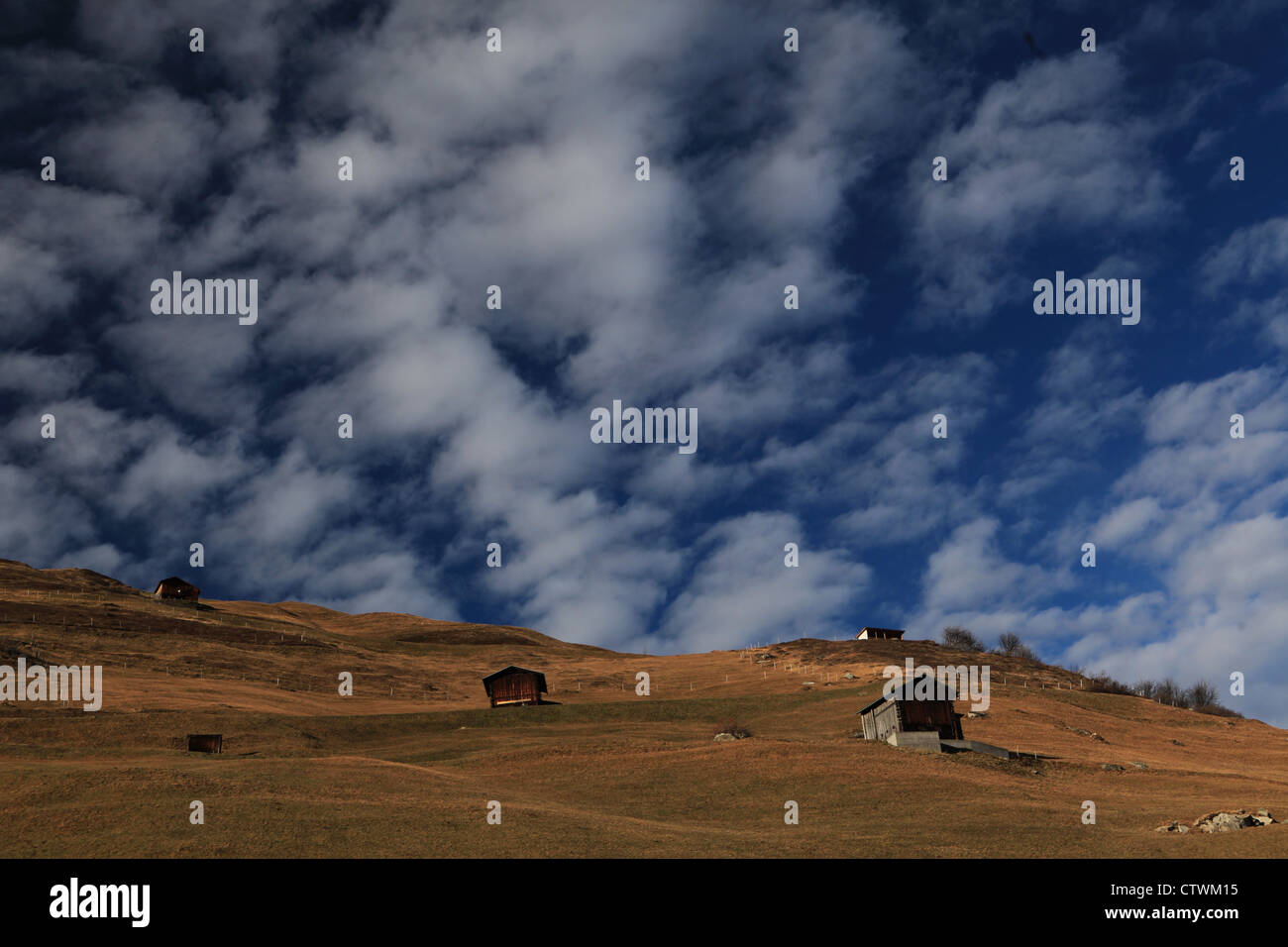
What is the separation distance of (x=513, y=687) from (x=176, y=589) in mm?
83091

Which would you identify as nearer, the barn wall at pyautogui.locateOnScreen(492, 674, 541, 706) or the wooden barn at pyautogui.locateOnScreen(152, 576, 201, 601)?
the barn wall at pyautogui.locateOnScreen(492, 674, 541, 706)

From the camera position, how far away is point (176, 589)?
14375cm

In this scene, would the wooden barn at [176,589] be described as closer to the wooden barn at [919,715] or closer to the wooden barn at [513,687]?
the wooden barn at [513,687]

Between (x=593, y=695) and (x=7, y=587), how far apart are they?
81647mm

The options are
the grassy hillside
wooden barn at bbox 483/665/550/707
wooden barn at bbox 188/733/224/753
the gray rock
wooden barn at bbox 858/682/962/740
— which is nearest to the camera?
the grassy hillside

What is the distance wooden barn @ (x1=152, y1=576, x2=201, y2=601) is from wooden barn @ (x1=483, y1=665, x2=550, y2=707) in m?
80.8

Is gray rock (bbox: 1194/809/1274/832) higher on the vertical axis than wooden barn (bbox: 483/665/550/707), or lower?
lower

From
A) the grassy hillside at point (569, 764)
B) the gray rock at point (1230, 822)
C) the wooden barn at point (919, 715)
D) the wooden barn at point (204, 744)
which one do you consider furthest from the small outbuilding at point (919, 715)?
the wooden barn at point (204, 744)

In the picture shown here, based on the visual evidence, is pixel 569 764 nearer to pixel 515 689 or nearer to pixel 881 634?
pixel 515 689

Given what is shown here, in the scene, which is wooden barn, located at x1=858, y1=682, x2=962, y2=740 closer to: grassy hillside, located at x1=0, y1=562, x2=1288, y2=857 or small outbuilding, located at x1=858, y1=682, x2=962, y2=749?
small outbuilding, located at x1=858, y1=682, x2=962, y2=749

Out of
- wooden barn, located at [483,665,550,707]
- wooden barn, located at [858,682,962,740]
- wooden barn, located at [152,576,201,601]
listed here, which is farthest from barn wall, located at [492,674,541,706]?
wooden barn, located at [152,576,201,601]

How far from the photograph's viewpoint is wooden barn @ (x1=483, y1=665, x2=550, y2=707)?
86875mm
